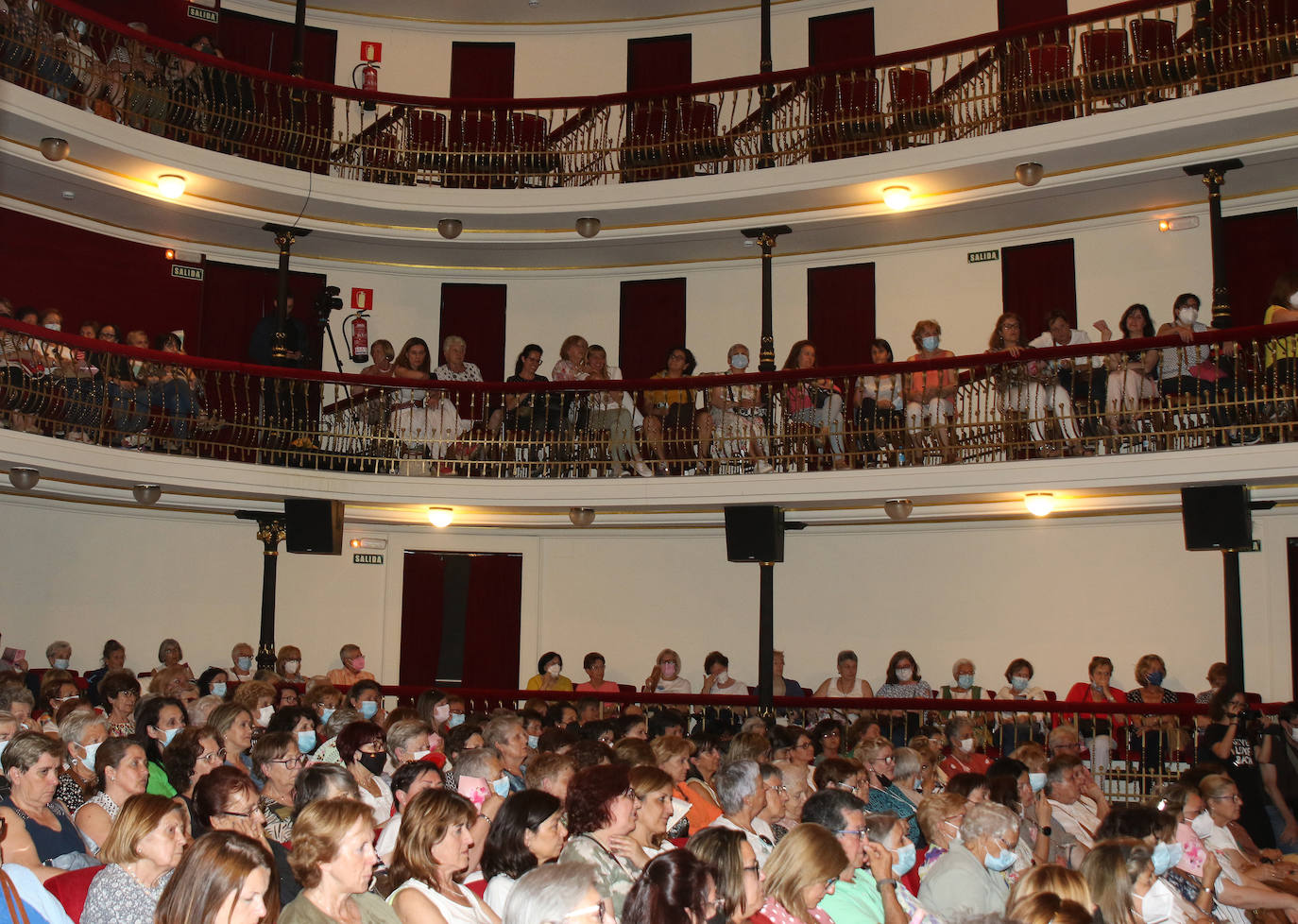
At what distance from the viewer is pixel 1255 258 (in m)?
14.5

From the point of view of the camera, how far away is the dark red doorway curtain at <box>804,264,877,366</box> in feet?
54.4

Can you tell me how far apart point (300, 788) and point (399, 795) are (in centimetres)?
56

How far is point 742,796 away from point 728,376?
730 cm

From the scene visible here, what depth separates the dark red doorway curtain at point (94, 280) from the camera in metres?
15.4

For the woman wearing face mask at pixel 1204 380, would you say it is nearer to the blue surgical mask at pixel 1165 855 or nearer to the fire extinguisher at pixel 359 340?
the blue surgical mask at pixel 1165 855

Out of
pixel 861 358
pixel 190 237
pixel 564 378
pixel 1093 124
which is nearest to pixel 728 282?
pixel 861 358

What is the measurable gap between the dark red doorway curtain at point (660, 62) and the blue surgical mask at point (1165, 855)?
13.3m

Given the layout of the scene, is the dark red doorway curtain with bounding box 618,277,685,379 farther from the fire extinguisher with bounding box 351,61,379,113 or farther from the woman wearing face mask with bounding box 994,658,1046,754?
the woman wearing face mask with bounding box 994,658,1046,754

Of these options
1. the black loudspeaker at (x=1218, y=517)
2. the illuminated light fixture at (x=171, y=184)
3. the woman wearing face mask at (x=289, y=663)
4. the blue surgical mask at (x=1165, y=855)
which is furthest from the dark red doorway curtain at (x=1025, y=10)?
the blue surgical mask at (x=1165, y=855)

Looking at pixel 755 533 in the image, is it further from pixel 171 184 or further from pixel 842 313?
pixel 171 184

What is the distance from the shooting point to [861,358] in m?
16.6

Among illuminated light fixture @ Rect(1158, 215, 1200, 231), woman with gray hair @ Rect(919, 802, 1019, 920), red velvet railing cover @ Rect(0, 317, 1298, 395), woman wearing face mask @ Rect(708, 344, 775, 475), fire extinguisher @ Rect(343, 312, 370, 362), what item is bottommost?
woman with gray hair @ Rect(919, 802, 1019, 920)

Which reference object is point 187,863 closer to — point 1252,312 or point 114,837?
point 114,837

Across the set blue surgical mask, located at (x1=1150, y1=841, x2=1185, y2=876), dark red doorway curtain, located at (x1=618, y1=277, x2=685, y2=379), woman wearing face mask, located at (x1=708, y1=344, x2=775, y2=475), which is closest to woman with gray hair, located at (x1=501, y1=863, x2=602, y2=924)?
blue surgical mask, located at (x1=1150, y1=841, x2=1185, y2=876)
